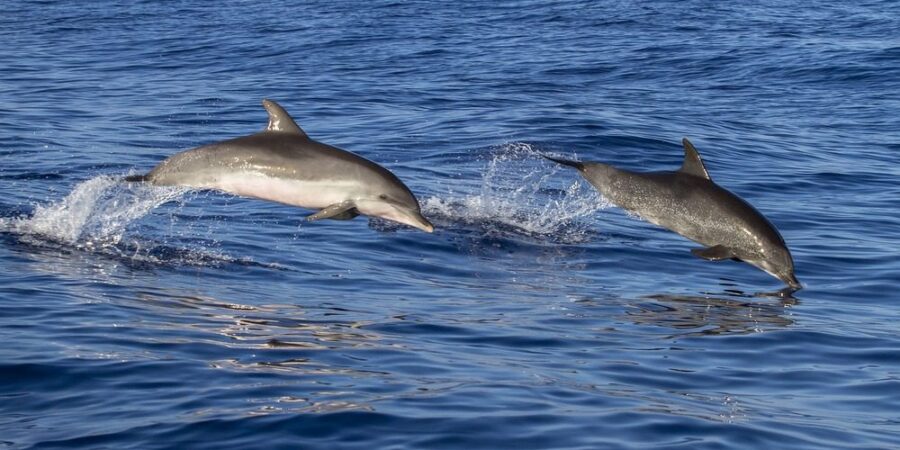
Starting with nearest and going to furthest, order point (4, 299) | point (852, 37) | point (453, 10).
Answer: point (4, 299), point (852, 37), point (453, 10)

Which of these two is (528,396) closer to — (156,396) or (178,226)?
(156,396)

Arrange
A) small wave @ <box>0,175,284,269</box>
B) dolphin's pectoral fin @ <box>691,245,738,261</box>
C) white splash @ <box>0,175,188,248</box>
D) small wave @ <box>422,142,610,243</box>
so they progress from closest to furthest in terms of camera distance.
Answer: dolphin's pectoral fin @ <box>691,245,738,261</box>
small wave @ <box>0,175,284,269</box>
white splash @ <box>0,175,188,248</box>
small wave @ <box>422,142,610,243</box>

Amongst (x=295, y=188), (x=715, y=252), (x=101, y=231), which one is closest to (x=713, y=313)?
(x=715, y=252)

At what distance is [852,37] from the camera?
1187 inches

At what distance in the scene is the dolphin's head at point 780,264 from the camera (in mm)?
11258

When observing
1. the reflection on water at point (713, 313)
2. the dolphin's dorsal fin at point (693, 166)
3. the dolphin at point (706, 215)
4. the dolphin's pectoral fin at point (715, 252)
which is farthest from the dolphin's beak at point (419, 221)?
the dolphin's dorsal fin at point (693, 166)

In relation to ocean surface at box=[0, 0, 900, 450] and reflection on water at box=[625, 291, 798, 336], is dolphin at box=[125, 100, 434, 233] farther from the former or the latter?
reflection on water at box=[625, 291, 798, 336]

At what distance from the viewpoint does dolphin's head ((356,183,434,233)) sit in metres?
10.3

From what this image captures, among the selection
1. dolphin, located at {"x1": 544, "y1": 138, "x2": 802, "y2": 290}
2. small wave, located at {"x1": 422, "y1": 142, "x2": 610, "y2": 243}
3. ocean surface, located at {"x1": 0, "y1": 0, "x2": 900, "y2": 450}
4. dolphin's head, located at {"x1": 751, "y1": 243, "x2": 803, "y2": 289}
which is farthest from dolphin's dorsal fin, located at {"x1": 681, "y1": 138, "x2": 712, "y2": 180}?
small wave, located at {"x1": 422, "y1": 142, "x2": 610, "y2": 243}

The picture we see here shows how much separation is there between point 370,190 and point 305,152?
1.77 ft

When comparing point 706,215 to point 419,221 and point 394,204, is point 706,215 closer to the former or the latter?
point 419,221

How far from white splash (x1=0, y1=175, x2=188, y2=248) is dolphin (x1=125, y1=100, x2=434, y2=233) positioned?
176 centimetres

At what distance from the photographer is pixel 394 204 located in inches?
405

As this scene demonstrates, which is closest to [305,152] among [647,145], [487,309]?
[487,309]
